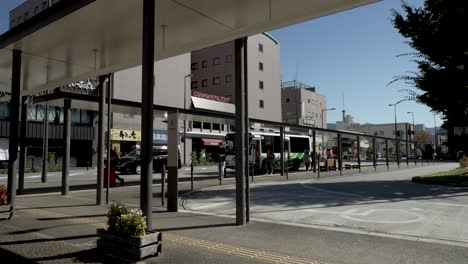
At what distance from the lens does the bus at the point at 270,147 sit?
27683 mm

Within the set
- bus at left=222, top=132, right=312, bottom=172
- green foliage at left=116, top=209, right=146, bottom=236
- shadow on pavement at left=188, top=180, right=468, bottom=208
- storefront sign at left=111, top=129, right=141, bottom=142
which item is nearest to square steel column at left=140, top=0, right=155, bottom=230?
green foliage at left=116, top=209, right=146, bottom=236

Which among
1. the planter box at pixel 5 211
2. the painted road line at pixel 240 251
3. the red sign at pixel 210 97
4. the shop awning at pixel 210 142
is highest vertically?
the red sign at pixel 210 97

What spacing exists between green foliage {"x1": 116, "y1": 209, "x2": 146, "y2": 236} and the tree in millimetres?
14479

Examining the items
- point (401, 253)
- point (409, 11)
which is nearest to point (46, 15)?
point (401, 253)

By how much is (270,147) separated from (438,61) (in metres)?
14.0

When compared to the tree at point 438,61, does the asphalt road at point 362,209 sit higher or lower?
lower

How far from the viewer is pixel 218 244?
6.49m

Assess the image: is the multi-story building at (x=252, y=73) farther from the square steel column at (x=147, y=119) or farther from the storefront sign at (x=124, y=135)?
the square steel column at (x=147, y=119)

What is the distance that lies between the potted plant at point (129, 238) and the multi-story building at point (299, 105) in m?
74.3

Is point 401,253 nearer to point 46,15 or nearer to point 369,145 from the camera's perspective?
point 46,15

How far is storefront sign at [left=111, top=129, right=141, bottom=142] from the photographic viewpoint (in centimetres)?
3919

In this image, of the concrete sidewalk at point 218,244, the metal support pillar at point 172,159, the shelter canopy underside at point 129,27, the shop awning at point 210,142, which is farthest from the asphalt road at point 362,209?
the shop awning at point 210,142

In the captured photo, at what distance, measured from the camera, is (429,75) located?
1873 centimetres

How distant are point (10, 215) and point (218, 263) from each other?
6119 millimetres
